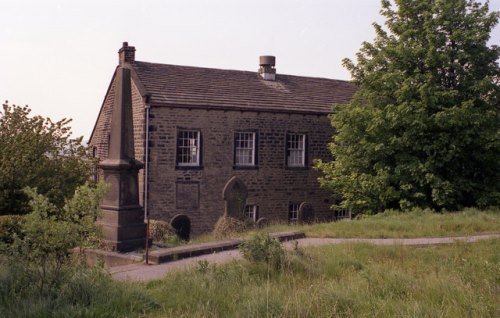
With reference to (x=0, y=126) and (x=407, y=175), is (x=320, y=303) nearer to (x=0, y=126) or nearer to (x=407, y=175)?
(x=407, y=175)

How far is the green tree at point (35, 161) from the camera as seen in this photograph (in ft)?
55.0

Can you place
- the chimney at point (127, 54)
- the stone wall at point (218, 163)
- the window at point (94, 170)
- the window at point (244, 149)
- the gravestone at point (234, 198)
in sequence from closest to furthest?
the gravestone at point (234, 198)
the window at point (94, 170)
the stone wall at point (218, 163)
the chimney at point (127, 54)
the window at point (244, 149)

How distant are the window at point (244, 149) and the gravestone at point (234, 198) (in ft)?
9.15

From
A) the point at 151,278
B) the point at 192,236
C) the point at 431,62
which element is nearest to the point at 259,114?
the point at 192,236

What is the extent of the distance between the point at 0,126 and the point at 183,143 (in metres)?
7.00

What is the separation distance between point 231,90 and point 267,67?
3.49 metres

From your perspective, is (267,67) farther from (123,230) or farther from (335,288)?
(335,288)

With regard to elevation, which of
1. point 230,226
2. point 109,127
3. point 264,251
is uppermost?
point 109,127

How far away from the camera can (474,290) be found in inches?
284

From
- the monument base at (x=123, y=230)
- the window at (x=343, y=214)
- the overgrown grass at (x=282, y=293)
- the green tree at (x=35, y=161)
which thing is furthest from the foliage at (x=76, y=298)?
the window at (x=343, y=214)

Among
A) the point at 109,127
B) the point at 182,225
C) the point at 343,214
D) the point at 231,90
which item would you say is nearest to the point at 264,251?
the point at 182,225

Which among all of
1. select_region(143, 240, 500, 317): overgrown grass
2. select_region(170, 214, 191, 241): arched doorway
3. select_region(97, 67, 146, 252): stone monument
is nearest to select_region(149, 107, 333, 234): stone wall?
select_region(170, 214, 191, 241): arched doorway

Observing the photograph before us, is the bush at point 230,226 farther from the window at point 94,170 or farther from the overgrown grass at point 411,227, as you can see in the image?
the window at point 94,170

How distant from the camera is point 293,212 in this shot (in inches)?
966
